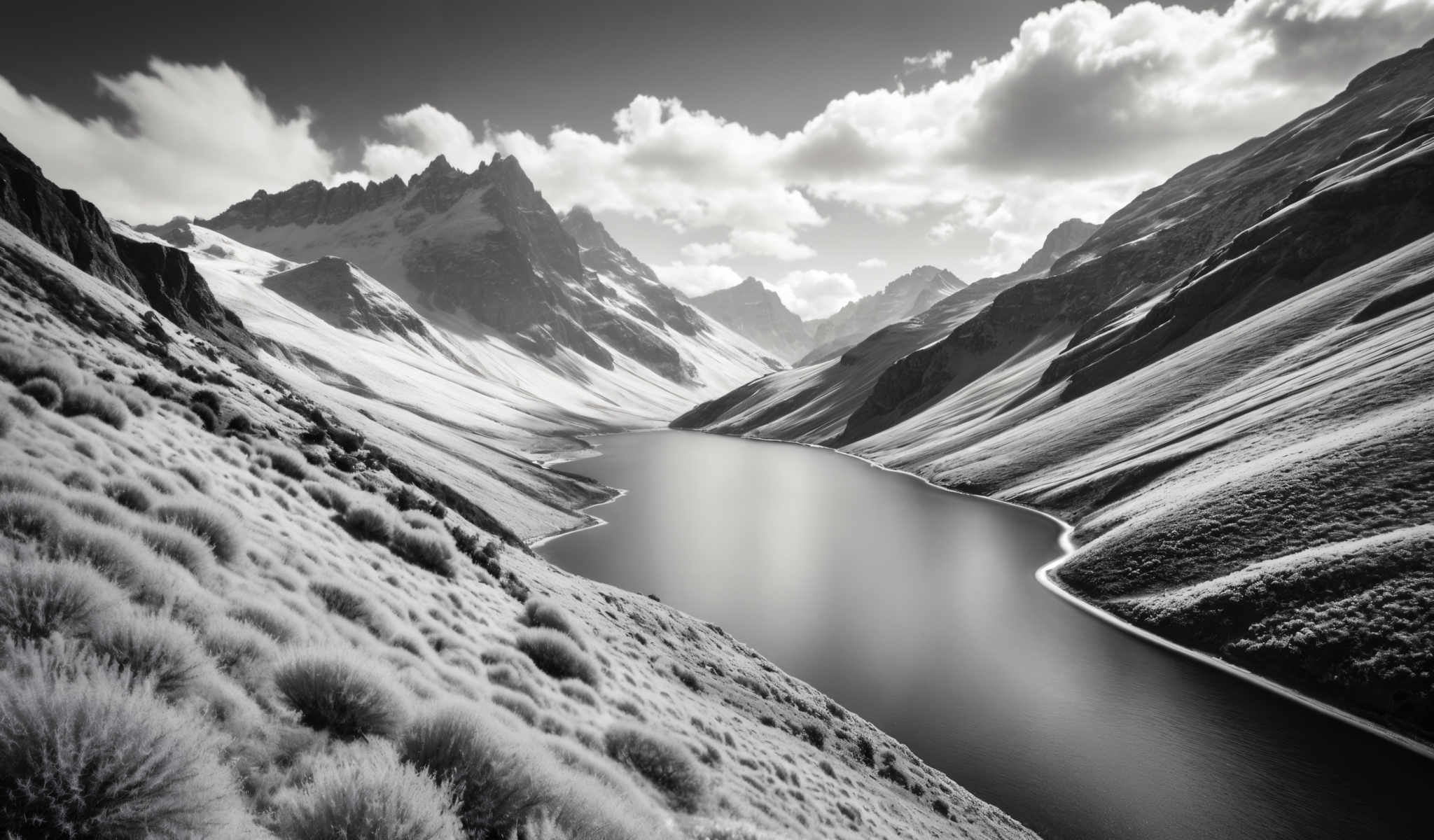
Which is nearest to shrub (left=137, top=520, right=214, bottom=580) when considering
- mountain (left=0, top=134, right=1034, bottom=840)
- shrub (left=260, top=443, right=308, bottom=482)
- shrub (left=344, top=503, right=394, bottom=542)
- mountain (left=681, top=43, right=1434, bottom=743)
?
mountain (left=0, top=134, right=1034, bottom=840)

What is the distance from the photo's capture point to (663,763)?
1100cm

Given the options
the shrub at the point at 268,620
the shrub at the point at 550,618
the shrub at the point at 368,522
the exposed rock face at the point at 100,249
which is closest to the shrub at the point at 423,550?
the shrub at the point at 368,522

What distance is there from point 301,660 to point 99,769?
3.03 meters

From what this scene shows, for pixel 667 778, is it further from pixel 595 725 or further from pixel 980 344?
pixel 980 344

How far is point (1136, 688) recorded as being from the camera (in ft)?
103

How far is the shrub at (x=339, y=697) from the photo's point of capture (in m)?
6.57

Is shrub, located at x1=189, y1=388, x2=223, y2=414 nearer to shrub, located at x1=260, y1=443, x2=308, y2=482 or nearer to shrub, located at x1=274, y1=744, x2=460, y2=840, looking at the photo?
shrub, located at x1=260, y1=443, x2=308, y2=482

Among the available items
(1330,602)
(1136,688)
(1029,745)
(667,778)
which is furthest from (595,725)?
(1330,602)

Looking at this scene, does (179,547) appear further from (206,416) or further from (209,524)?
(206,416)

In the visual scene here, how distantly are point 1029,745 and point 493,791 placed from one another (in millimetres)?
27182

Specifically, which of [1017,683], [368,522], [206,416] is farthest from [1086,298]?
[206,416]

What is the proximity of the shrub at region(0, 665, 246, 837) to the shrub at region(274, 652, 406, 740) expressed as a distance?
2.01m

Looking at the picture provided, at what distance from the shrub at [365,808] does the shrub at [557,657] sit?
890 cm

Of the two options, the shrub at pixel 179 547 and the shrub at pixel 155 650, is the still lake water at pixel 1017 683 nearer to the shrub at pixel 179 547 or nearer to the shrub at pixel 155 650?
the shrub at pixel 155 650
